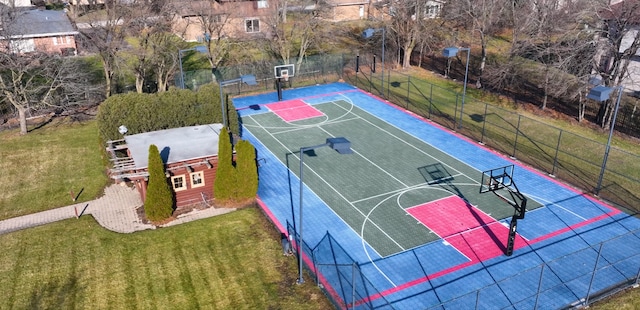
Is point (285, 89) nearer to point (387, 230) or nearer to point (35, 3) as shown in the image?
point (387, 230)

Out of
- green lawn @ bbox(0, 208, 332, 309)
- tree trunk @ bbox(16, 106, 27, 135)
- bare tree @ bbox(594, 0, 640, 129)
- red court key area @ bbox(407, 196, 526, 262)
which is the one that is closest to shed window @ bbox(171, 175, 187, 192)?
green lawn @ bbox(0, 208, 332, 309)

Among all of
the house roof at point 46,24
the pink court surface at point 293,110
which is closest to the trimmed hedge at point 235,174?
the pink court surface at point 293,110

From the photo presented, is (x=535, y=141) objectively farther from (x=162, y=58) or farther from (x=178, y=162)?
(x=162, y=58)

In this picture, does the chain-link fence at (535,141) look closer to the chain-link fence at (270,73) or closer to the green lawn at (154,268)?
the chain-link fence at (270,73)

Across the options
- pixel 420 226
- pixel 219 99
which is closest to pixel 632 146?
pixel 420 226

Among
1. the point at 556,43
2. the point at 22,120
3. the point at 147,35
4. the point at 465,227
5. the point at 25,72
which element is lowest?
the point at 465,227

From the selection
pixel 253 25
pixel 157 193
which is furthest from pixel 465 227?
pixel 253 25

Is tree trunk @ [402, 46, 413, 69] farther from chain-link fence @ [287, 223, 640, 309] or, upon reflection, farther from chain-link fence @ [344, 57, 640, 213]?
chain-link fence @ [287, 223, 640, 309]
